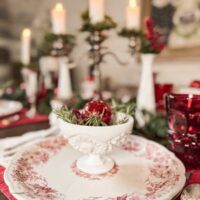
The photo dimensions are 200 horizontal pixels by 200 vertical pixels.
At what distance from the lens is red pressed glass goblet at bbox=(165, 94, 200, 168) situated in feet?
2.23

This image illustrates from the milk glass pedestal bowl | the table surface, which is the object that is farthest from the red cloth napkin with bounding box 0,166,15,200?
the table surface

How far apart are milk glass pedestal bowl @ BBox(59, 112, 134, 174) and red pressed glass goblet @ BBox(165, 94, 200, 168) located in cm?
14

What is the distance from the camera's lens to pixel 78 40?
7.14 ft

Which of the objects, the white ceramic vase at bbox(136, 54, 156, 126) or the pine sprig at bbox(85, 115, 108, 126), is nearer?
the pine sprig at bbox(85, 115, 108, 126)

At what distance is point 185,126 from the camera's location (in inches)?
27.5

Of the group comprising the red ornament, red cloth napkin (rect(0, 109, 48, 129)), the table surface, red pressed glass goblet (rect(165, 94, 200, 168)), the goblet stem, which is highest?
the red ornament

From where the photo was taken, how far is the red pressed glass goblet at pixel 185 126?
0.68 m

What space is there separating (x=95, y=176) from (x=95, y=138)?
3.5 inches

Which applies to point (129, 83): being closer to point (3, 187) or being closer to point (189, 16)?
point (189, 16)

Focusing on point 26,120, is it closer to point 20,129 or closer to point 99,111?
point 20,129

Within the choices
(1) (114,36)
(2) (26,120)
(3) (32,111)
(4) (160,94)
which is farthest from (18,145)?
(1) (114,36)

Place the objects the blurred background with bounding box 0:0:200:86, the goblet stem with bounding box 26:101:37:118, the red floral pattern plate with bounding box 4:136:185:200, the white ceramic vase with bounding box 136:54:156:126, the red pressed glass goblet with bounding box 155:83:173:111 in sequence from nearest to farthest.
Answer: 1. the red floral pattern plate with bounding box 4:136:185:200
2. the white ceramic vase with bounding box 136:54:156:126
3. the red pressed glass goblet with bounding box 155:83:173:111
4. the goblet stem with bounding box 26:101:37:118
5. the blurred background with bounding box 0:0:200:86

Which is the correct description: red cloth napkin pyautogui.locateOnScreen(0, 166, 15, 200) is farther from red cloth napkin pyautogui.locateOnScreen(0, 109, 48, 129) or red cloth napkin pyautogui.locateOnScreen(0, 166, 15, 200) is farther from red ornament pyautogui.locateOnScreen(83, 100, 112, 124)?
red cloth napkin pyautogui.locateOnScreen(0, 109, 48, 129)

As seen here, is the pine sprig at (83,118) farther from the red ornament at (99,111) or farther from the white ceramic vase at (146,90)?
the white ceramic vase at (146,90)
